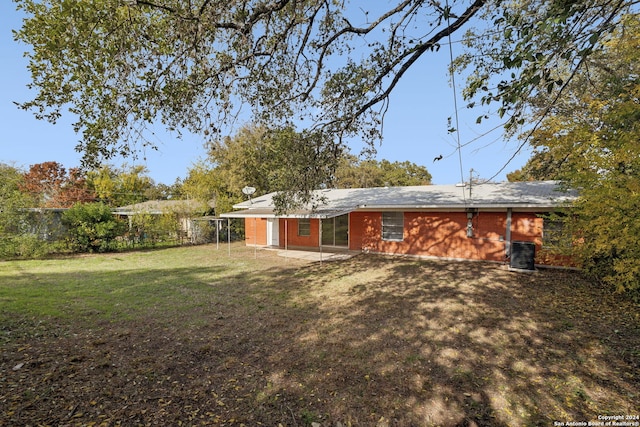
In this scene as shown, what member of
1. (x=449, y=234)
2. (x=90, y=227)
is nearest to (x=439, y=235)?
(x=449, y=234)

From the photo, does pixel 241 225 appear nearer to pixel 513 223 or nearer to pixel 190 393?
pixel 513 223

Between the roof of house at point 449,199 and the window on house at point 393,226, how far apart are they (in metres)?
0.70

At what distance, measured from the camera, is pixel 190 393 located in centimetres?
336

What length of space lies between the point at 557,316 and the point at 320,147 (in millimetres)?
5779

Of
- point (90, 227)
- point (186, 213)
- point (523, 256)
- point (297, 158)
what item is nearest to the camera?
point (297, 158)

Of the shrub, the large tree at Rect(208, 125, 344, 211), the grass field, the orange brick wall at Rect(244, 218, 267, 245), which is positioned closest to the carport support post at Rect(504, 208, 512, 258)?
the grass field

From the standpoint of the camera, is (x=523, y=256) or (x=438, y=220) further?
(x=438, y=220)

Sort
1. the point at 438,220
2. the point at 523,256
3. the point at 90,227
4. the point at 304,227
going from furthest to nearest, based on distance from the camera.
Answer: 1. the point at 304,227
2. the point at 90,227
3. the point at 438,220
4. the point at 523,256

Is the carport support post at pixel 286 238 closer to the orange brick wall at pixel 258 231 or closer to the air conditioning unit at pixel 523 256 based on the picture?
the orange brick wall at pixel 258 231

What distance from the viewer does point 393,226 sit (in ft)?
44.7

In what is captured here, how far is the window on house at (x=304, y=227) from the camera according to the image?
53.0ft

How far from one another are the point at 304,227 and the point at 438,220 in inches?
280

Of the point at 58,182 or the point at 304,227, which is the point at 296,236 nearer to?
the point at 304,227

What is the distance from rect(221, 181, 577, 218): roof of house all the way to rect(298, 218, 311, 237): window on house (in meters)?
1.90
